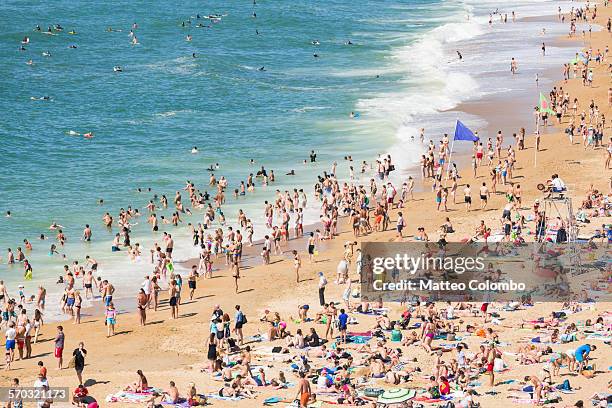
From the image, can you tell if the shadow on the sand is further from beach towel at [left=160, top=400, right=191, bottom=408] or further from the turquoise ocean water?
the turquoise ocean water

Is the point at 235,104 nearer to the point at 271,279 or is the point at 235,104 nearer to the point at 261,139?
the point at 261,139

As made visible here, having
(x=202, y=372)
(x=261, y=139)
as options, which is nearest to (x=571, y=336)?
(x=202, y=372)

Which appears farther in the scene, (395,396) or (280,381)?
(280,381)

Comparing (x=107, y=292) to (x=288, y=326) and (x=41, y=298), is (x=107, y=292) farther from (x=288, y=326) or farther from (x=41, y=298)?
(x=288, y=326)

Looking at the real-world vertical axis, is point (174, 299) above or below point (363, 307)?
above

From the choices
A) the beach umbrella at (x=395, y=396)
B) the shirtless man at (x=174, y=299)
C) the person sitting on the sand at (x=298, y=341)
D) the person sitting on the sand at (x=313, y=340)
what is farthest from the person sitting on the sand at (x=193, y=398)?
the shirtless man at (x=174, y=299)

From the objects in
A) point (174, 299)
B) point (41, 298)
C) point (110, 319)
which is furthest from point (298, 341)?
point (41, 298)

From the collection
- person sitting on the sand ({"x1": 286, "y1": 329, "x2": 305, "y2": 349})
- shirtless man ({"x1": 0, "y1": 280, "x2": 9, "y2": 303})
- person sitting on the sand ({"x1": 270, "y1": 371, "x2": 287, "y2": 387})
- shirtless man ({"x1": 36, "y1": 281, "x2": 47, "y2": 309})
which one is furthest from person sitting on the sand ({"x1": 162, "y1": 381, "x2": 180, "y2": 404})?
shirtless man ({"x1": 0, "y1": 280, "x2": 9, "y2": 303})
